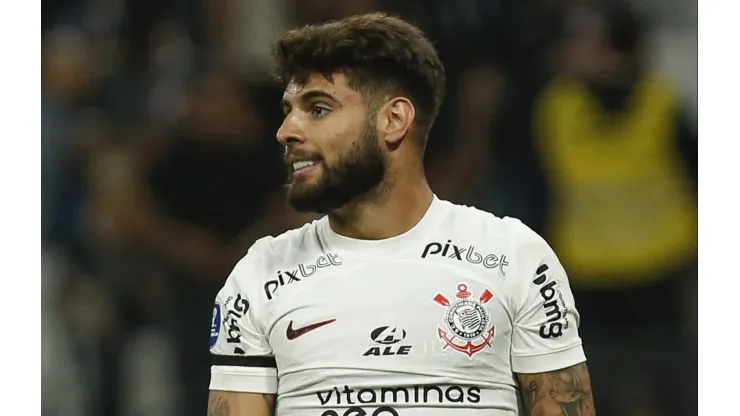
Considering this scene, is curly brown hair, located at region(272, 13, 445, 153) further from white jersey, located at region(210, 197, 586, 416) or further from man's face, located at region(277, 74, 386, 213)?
white jersey, located at region(210, 197, 586, 416)

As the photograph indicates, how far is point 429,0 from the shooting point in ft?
8.50

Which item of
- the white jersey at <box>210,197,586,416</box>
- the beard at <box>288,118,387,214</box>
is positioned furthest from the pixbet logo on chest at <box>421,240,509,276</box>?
the beard at <box>288,118,387,214</box>

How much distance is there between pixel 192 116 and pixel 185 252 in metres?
0.35

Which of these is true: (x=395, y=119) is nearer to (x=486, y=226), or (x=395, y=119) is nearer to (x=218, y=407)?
(x=486, y=226)

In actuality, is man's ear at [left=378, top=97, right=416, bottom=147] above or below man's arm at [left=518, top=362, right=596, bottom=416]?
above

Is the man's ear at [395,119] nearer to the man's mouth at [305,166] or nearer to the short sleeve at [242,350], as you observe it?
the man's mouth at [305,166]

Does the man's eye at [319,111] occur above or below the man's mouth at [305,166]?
above

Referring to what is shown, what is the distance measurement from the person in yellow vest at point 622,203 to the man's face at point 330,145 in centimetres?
58

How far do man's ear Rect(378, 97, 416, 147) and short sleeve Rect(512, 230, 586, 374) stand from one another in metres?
0.37

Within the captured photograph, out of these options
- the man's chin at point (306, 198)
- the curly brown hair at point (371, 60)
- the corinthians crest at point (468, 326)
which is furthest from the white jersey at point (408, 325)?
the curly brown hair at point (371, 60)

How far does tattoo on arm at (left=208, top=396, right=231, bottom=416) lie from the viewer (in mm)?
2154

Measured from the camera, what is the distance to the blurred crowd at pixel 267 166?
248cm

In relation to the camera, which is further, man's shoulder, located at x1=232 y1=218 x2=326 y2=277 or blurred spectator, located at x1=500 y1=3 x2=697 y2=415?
blurred spectator, located at x1=500 y1=3 x2=697 y2=415

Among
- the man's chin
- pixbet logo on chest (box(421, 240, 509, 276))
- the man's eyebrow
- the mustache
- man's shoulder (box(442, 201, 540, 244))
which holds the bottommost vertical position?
pixbet logo on chest (box(421, 240, 509, 276))
